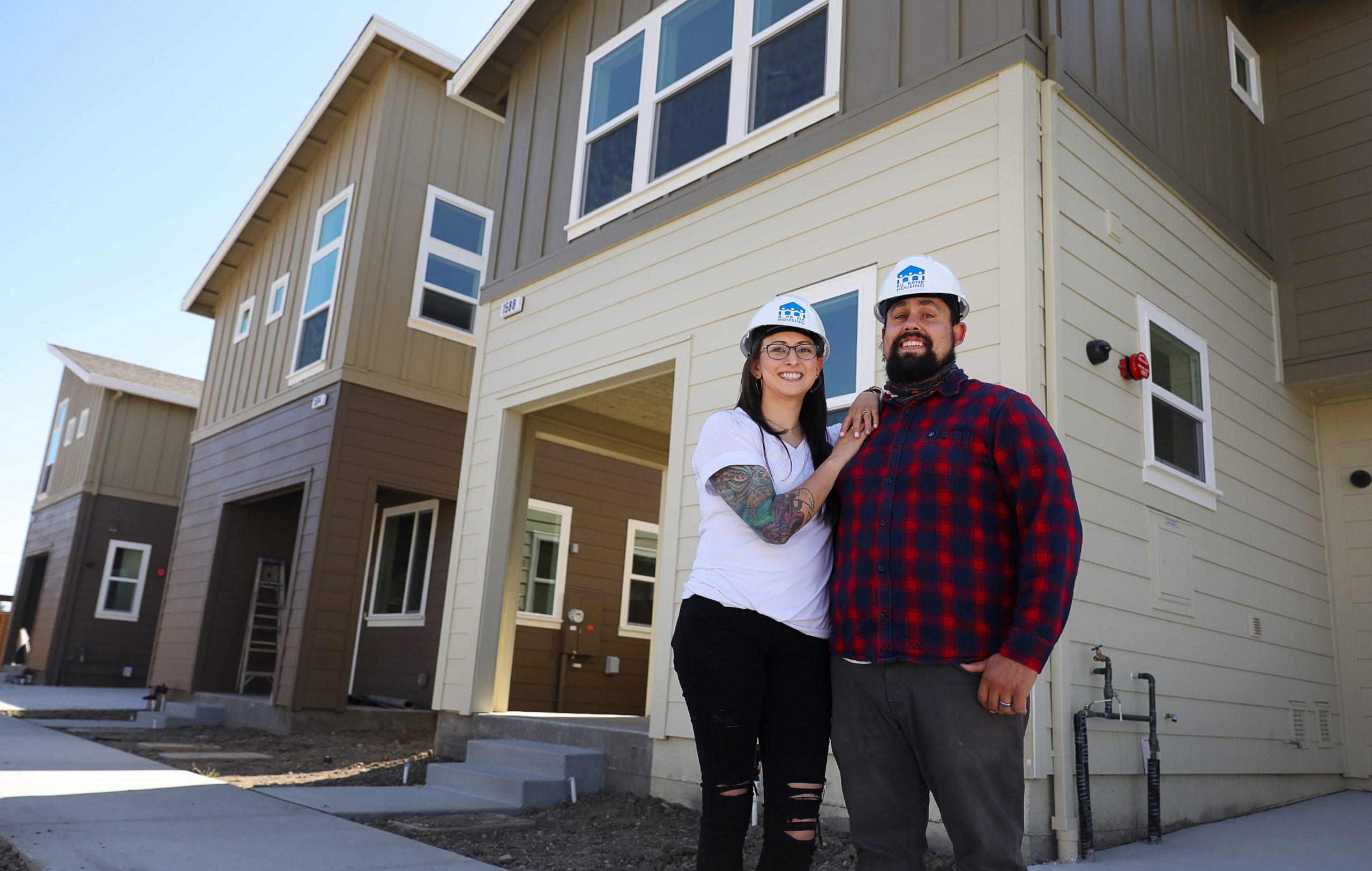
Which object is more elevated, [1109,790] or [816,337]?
[816,337]

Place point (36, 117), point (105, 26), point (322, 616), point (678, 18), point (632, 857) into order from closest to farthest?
point (632, 857) → point (678, 18) → point (322, 616) → point (105, 26) → point (36, 117)

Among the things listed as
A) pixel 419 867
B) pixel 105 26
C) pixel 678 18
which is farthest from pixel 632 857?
pixel 105 26

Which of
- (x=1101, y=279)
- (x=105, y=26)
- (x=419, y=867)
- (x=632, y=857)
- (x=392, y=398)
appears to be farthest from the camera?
(x=105, y=26)

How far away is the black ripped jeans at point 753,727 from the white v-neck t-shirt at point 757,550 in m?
0.04

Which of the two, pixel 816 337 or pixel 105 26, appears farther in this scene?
pixel 105 26

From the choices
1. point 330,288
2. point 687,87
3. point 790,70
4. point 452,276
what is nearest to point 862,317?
point 790,70

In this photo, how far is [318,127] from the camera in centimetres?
1130

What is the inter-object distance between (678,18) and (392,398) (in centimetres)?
505

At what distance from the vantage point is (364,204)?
33.2 ft

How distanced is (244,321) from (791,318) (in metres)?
12.1

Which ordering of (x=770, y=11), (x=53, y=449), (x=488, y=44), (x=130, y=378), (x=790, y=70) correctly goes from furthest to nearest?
1. (x=53, y=449)
2. (x=130, y=378)
3. (x=488, y=44)
4. (x=770, y=11)
5. (x=790, y=70)

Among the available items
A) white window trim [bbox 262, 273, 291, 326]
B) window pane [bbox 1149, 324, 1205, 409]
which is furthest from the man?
white window trim [bbox 262, 273, 291, 326]

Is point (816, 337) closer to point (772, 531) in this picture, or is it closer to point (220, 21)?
point (772, 531)

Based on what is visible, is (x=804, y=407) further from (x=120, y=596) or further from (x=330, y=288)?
(x=120, y=596)
